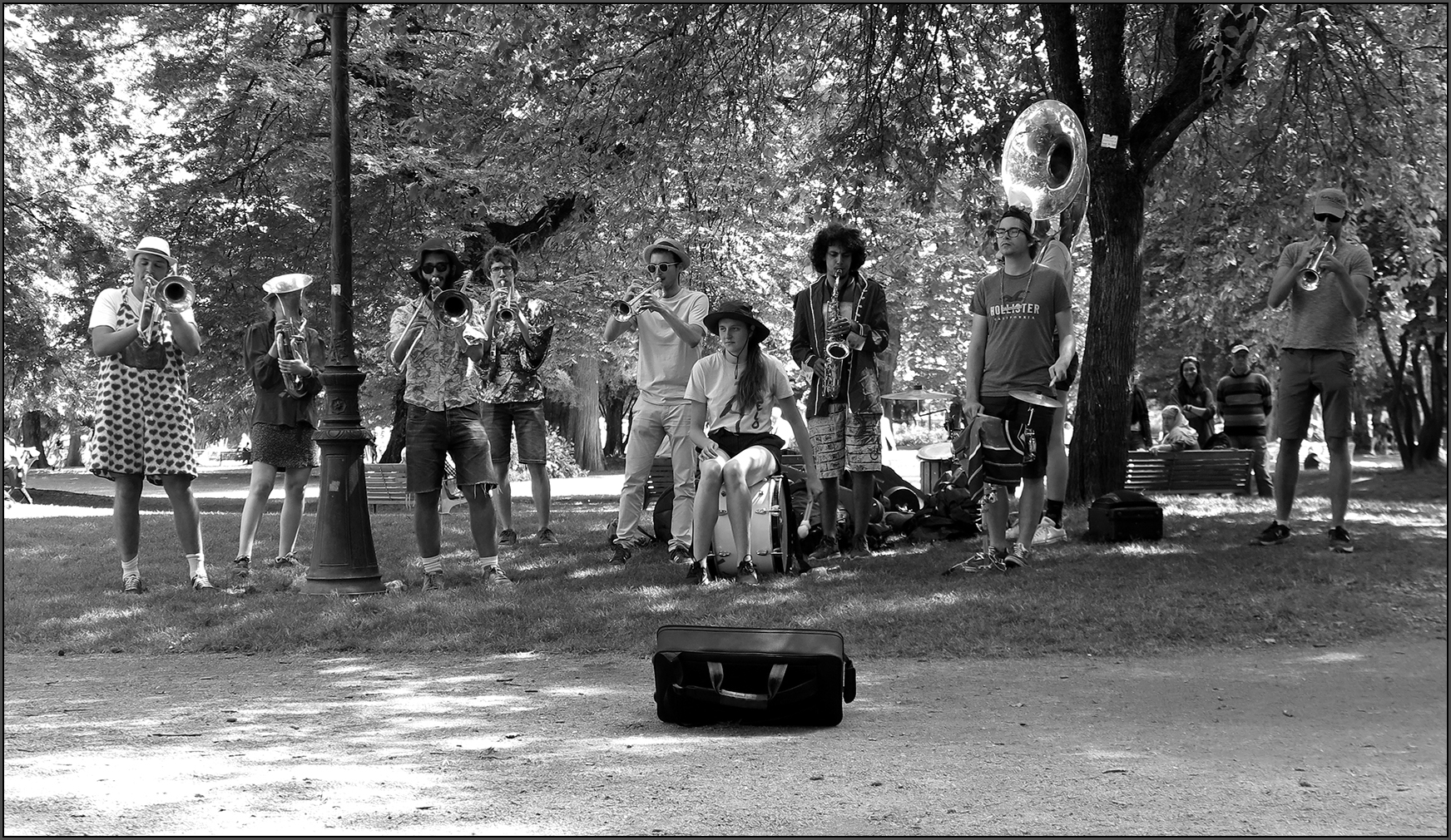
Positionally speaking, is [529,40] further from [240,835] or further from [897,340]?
[897,340]

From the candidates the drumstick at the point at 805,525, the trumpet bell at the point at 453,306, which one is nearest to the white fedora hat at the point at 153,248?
the trumpet bell at the point at 453,306

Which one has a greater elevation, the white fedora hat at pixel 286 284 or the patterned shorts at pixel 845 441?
the white fedora hat at pixel 286 284

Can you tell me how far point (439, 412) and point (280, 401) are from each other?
131 centimetres

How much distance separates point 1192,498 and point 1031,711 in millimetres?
9553

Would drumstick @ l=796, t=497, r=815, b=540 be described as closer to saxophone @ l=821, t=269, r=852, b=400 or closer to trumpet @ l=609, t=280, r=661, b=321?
saxophone @ l=821, t=269, r=852, b=400

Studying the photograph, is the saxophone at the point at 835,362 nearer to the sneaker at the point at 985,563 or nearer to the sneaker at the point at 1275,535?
the sneaker at the point at 985,563

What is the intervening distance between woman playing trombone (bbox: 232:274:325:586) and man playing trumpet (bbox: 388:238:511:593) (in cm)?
71

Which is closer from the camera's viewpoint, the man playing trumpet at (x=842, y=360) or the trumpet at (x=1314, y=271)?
the trumpet at (x=1314, y=271)

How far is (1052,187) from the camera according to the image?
29.7 feet

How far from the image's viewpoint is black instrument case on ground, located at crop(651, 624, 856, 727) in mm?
4477

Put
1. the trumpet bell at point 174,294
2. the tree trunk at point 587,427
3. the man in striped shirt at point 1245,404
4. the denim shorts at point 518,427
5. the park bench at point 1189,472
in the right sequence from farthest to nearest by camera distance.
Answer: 1. the tree trunk at point 587,427
2. the man in striped shirt at point 1245,404
3. the park bench at point 1189,472
4. the denim shorts at point 518,427
5. the trumpet bell at point 174,294

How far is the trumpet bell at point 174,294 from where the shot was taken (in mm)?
7379

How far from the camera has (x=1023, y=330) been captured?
7.72 m

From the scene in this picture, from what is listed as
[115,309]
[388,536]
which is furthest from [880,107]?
[115,309]
